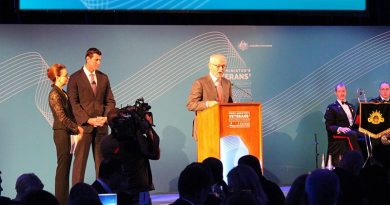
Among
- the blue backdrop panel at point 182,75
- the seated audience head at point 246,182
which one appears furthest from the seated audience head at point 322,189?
the blue backdrop panel at point 182,75

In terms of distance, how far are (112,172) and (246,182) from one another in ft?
3.68

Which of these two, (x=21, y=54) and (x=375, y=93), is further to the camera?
(x=375, y=93)

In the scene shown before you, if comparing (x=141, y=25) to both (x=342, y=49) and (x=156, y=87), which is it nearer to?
(x=156, y=87)

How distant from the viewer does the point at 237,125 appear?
7859 millimetres

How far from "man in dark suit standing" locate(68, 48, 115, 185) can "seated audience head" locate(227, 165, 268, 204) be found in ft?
10.3

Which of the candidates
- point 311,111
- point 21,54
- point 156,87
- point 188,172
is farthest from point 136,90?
point 188,172

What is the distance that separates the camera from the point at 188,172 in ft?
15.9

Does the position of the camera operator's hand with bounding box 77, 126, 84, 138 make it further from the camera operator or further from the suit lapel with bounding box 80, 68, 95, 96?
the camera operator

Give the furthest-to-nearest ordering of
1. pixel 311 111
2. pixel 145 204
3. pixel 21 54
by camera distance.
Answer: pixel 311 111
pixel 21 54
pixel 145 204

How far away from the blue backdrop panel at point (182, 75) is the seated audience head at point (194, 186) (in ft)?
20.2

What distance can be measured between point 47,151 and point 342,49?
4.98 m

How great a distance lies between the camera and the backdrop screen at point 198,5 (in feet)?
34.3

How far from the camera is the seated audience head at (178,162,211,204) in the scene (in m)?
4.76

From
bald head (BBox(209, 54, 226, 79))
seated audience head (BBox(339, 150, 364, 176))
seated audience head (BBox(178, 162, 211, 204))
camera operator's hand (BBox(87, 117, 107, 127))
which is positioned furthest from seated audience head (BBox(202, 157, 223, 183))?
bald head (BBox(209, 54, 226, 79))
